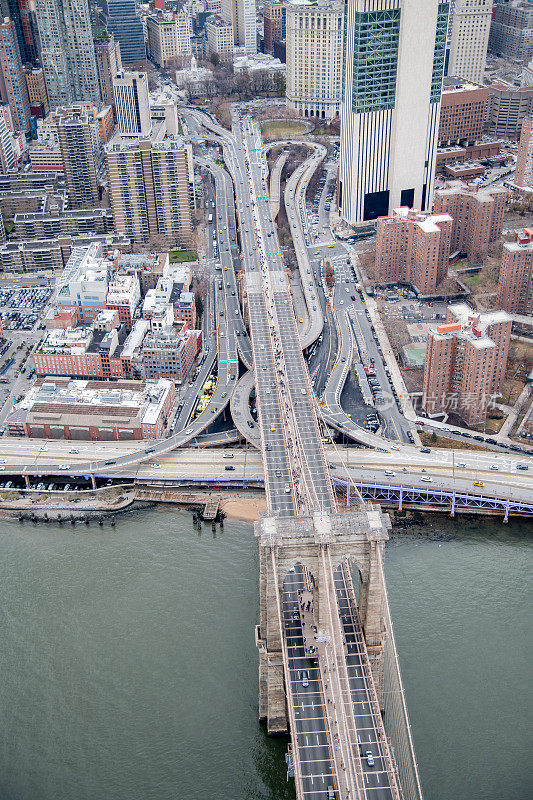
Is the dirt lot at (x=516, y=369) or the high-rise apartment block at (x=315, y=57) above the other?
the high-rise apartment block at (x=315, y=57)

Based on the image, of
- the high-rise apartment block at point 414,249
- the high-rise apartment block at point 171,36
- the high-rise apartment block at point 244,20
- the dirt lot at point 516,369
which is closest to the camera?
the dirt lot at point 516,369

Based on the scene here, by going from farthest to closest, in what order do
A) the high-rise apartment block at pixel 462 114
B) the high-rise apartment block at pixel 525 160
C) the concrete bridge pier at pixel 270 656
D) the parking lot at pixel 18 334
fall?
the high-rise apartment block at pixel 462 114 < the high-rise apartment block at pixel 525 160 < the parking lot at pixel 18 334 < the concrete bridge pier at pixel 270 656

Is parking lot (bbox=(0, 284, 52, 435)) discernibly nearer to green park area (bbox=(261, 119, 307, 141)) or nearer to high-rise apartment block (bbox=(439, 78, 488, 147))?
green park area (bbox=(261, 119, 307, 141))

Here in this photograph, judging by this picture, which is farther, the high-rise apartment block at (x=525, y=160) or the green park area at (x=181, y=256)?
the high-rise apartment block at (x=525, y=160)

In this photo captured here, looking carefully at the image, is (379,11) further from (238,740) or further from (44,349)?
(238,740)

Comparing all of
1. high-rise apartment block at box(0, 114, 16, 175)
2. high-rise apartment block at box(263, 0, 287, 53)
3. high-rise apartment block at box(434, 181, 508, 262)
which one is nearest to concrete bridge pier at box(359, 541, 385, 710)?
high-rise apartment block at box(434, 181, 508, 262)

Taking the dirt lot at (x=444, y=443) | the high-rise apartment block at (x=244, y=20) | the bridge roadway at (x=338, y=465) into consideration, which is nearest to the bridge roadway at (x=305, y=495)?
the bridge roadway at (x=338, y=465)

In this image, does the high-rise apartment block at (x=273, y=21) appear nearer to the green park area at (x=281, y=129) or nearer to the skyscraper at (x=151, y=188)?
the green park area at (x=281, y=129)
